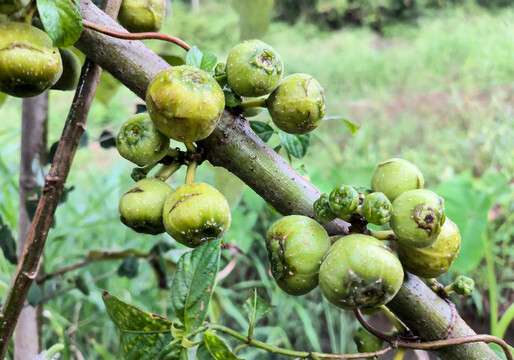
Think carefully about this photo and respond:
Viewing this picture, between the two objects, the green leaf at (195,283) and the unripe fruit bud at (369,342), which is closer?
the green leaf at (195,283)

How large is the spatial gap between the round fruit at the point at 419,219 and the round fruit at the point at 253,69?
172 mm

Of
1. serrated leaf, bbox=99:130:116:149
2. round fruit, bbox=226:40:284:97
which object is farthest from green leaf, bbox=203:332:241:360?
serrated leaf, bbox=99:130:116:149

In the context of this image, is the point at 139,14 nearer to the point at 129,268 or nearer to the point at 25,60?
the point at 25,60

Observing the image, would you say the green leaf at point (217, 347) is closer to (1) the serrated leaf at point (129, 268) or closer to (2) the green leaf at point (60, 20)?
(2) the green leaf at point (60, 20)

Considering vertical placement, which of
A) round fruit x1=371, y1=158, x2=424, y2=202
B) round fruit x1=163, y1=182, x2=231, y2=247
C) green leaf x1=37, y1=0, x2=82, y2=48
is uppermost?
green leaf x1=37, y1=0, x2=82, y2=48

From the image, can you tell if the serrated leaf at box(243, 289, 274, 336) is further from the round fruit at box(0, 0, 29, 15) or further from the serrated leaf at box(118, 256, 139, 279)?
the serrated leaf at box(118, 256, 139, 279)

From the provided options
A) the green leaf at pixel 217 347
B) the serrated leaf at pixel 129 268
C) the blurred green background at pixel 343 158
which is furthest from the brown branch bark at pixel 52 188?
the serrated leaf at pixel 129 268

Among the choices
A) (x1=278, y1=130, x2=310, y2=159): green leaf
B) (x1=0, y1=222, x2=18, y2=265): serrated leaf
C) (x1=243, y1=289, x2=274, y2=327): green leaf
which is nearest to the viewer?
(x1=243, y1=289, x2=274, y2=327): green leaf

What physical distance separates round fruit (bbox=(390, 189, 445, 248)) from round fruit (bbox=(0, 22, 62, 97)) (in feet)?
1.16

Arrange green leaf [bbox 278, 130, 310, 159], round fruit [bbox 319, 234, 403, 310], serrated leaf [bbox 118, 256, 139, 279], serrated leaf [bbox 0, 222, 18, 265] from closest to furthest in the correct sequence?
round fruit [bbox 319, 234, 403, 310] < green leaf [bbox 278, 130, 310, 159] < serrated leaf [bbox 0, 222, 18, 265] < serrated leaf [bbox 118, 256, 139, 279]

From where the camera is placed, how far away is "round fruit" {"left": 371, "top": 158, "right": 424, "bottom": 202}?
1.62 ft

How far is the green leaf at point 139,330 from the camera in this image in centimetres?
48

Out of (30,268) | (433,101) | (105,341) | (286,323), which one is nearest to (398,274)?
(30,268)

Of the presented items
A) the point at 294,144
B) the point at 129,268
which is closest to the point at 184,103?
the point at 294,144
